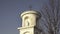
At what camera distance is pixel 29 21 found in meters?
34.8

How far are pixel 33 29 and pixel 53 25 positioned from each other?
79.3 inches

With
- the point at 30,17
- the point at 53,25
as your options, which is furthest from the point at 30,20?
the point at 53,25

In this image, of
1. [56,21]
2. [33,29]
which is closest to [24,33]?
[33,29]

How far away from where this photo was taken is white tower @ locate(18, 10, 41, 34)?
113 feet

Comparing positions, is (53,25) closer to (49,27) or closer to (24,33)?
(49,27)

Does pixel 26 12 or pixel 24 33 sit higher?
pixel 26 12

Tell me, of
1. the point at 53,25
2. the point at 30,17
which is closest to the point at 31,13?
the point at 30,17

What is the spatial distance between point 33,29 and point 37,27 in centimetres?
53

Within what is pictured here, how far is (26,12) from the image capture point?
34.7 m

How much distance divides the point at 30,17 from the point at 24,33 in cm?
172

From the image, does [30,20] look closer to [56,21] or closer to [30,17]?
[30,17]

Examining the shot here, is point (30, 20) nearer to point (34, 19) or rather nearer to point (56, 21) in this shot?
point (34, 19)

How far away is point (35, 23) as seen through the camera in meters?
34.7

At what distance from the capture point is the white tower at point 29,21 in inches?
1353
